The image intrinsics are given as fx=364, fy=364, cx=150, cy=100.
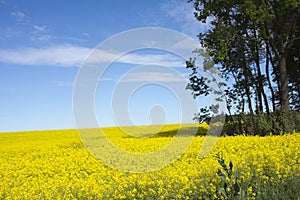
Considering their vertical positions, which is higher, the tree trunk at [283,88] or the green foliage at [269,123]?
the tree trunk at [283,88]

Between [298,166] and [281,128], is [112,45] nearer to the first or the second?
[298,166]

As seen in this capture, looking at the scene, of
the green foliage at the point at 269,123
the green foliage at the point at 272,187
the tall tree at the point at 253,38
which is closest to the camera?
the green foliage at the point at 272,187

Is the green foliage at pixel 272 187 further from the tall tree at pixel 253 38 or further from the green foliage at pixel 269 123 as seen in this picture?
the tall tree at pixel 253 38

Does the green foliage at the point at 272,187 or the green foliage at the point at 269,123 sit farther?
the green foliage at the point at 269,123

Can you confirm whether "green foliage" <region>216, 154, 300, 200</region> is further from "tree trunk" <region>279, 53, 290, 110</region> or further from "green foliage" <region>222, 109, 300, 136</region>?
"tree trunk" <region>279, 53, 290, 110</region>

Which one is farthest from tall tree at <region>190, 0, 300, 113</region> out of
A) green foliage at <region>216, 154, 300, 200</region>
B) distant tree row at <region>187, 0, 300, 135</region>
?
green foliage at <region>216, 154, 300, 200</region>

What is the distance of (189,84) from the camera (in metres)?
25.8

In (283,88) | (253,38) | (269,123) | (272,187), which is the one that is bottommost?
(272,187)

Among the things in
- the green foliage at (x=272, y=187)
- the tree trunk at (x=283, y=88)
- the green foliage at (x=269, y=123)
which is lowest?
the green foliage at (x=272, y=187)

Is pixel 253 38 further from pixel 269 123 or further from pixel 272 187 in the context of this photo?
pixel 272 187

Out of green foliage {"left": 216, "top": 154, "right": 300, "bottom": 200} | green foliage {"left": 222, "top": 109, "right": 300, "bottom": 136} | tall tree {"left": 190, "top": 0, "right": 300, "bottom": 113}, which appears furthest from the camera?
tall tree {"left": 190, "top": 0, "right": 300, "bottom": 113}

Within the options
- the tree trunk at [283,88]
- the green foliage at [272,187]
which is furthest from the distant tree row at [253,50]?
the green foliage at [272,187]

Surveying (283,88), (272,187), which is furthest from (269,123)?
(272,187)

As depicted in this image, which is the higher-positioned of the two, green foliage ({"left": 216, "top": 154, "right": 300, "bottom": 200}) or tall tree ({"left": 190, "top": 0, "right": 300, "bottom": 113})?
tall tree ({"left": 190, "top": 0, "right": 300, "bottom": 113})
